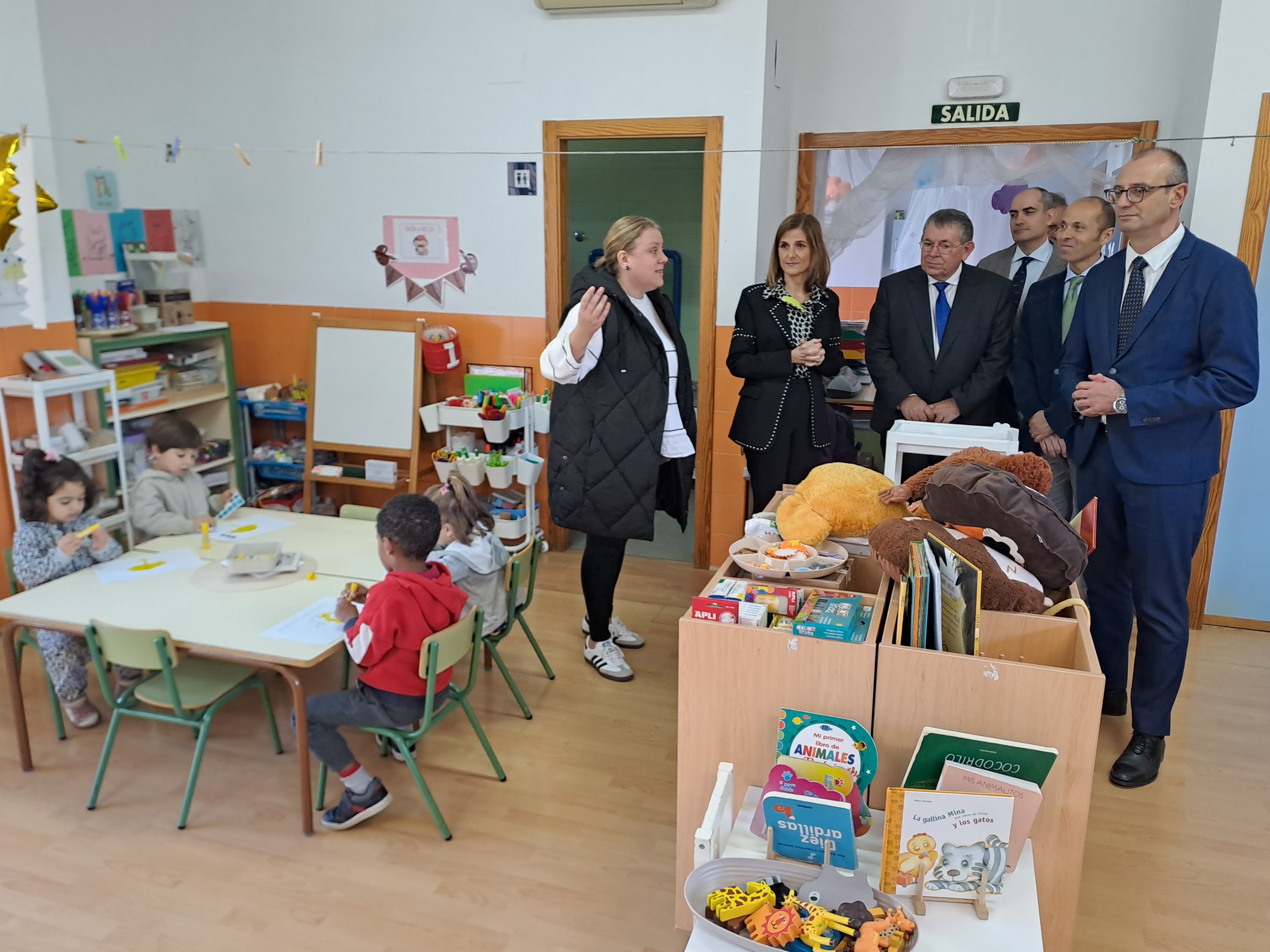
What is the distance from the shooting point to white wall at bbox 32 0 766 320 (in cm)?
418

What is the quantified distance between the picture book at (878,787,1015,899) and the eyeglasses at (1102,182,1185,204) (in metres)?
1.82

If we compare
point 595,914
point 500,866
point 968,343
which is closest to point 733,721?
point 595,914

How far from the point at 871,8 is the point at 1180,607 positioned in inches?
118

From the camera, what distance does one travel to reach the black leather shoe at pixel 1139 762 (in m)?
2.80

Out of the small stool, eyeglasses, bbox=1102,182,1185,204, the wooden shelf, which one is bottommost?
the wooden shelf

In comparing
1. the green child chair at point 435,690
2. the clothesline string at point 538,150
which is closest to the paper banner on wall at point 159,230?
the clothesline string at point 538,150

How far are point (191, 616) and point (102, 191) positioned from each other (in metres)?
2.87

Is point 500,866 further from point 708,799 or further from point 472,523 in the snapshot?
point 472,523

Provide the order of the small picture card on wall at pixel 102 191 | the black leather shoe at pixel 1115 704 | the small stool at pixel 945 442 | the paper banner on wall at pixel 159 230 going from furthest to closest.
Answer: the paper banner on wall at pixel 159 230 < the small picture card on wall at pixel 102 191 < the black leather shoe at pixel 1115 704 < the small stool at pixel 945 442

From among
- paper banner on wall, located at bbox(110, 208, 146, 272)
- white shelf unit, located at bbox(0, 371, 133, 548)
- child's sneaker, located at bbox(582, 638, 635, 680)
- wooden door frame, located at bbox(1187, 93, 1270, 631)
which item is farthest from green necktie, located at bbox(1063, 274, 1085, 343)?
paper banner on wall, located at bbox(110, 208, 146, 272)

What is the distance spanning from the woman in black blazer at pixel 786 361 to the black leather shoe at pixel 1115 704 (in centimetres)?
127

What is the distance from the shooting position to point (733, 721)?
6.21 feet

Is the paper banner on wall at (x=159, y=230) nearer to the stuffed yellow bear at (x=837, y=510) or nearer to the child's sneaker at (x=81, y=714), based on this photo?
the child's sneaker at (x=81, y=714)

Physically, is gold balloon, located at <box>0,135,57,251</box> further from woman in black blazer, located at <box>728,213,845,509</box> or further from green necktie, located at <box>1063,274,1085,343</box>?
green necktie, located at <box>1063,274,1085,343</box>
